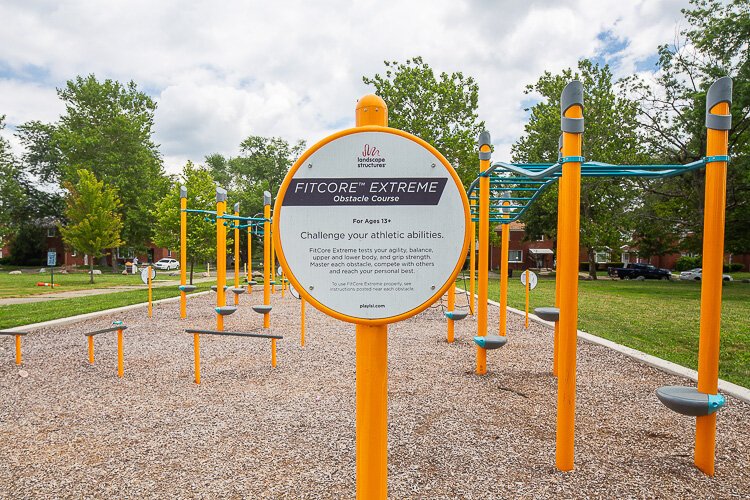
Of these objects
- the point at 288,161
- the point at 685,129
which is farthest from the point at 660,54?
the point at 288,161

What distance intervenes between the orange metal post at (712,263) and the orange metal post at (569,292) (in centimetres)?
85

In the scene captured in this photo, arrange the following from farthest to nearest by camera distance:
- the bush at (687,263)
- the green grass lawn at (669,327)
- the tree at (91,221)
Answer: the bush at (687,263) → the tree at (91,221) → the green grass lawn at (669,327)

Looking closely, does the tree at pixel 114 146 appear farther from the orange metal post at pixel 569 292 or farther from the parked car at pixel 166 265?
the orange metal post at pixel 569 292

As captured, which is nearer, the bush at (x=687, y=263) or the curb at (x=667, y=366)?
the curb at (x=667, y=366)

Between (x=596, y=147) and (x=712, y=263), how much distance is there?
2548 cm

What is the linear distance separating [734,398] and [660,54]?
922 inches

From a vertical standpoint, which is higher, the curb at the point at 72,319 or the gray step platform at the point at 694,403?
the gray step platform at the point at 694,403

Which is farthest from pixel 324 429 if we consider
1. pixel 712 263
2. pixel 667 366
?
pixel 667 366

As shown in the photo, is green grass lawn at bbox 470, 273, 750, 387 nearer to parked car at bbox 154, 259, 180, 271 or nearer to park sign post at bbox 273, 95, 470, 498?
park sign post at bbox 273, 95, 470, 498

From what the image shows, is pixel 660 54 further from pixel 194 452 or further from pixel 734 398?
pixel 194 452

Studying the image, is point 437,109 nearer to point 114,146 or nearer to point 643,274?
point 643,274

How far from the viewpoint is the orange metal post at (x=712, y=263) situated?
9.77ft

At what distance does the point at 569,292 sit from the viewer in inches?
119

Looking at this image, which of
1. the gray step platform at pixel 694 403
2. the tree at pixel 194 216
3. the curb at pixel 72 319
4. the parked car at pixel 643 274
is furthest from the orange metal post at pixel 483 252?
the parked car at pixel 643 274
